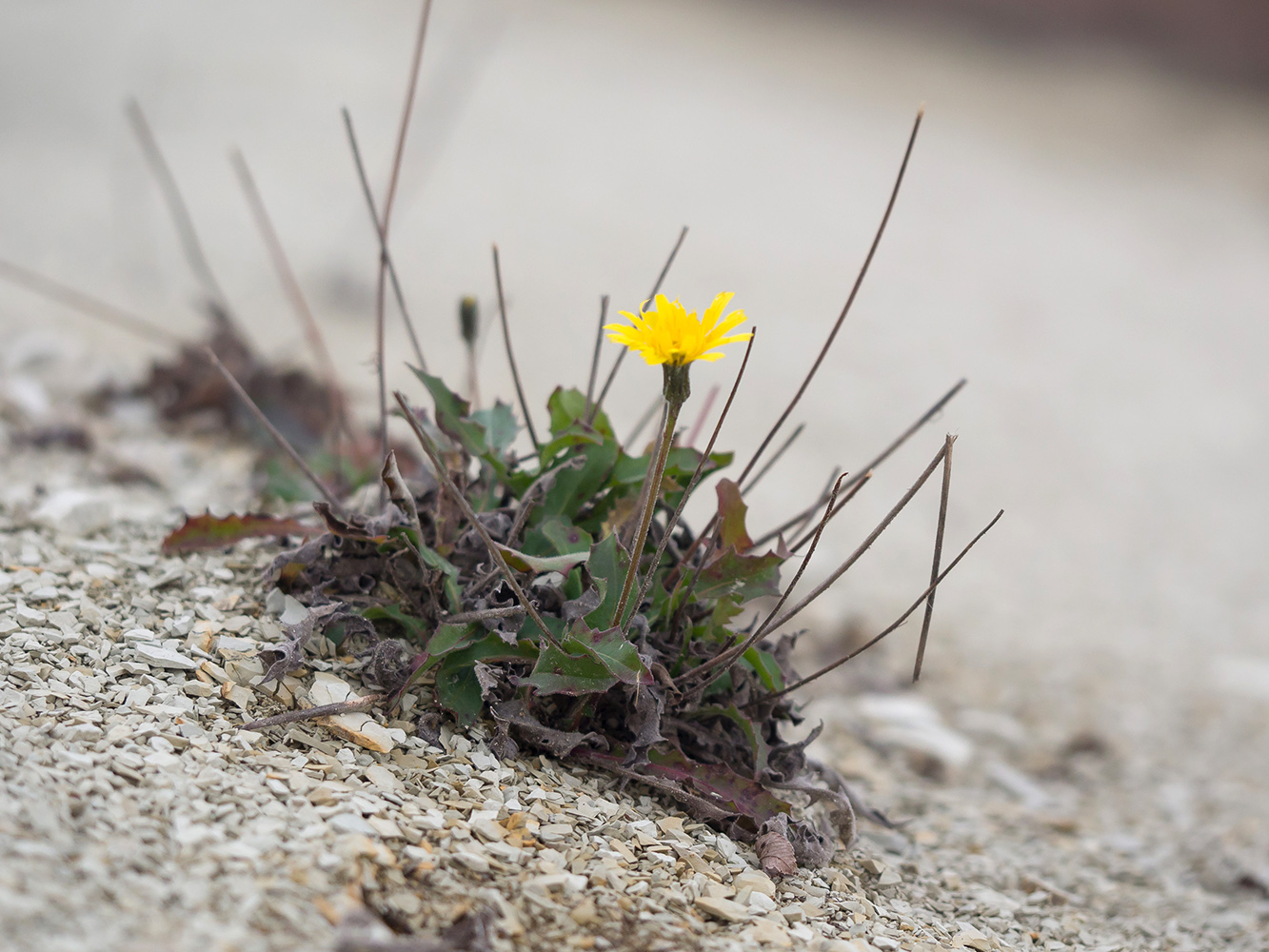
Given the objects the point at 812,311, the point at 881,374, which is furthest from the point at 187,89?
the point at 881,374

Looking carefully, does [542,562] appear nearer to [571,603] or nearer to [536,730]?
[571,603]

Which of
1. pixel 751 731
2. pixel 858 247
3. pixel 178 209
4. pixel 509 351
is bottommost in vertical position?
pixel 751 731

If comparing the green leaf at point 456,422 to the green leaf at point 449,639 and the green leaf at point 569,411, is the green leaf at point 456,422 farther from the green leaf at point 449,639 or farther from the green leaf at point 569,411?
the green leaf at point 449,639

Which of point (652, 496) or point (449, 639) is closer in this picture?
point (652, 496)

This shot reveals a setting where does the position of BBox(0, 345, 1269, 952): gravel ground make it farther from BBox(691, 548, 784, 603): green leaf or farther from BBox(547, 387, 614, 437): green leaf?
BBox(547, 387, 614, 437): green leaf

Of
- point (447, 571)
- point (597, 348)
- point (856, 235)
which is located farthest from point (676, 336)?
point (856, 235)

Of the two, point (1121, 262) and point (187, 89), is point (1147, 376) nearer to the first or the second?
point (1121, 262)
